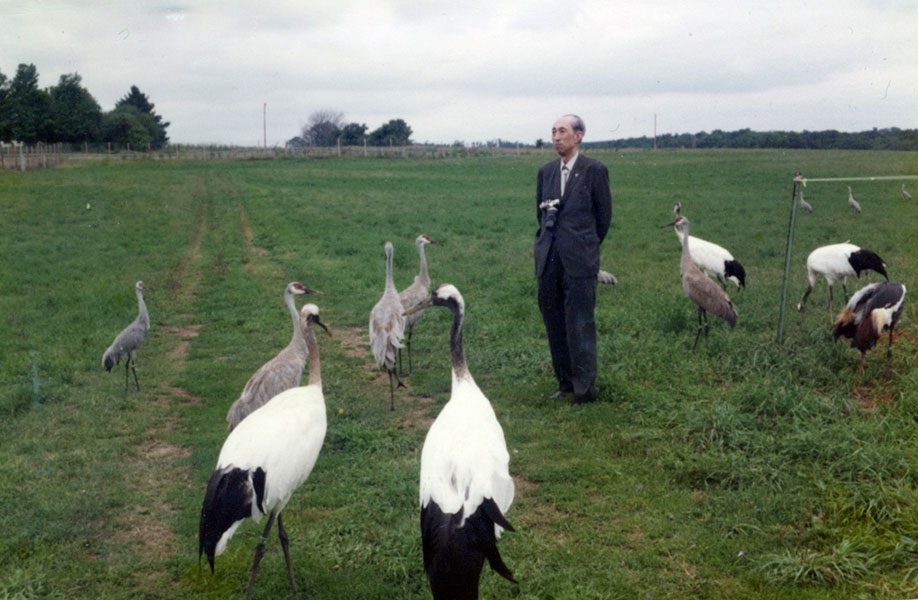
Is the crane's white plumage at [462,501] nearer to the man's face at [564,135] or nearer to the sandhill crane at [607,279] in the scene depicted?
the man's face at [564,135]

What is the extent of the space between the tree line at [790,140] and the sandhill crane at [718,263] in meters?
1.88

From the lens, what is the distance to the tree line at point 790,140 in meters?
8.95

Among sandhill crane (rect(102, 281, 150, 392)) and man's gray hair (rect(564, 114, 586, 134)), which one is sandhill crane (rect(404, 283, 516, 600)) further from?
sandhill crane (rect(102, 281, 150, 392))

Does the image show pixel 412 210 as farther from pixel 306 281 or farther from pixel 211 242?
pixel 306 281

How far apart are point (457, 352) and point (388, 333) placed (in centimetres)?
273

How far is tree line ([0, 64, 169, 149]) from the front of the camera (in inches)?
321

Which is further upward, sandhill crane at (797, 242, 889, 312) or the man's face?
the man's face

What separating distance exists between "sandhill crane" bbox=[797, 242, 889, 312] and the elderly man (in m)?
4.35

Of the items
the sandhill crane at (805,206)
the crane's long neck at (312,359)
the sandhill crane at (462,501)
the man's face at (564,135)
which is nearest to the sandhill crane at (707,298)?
the man's face at (564,135)

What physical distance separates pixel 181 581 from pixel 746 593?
318 cm

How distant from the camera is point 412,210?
1698 centimetres

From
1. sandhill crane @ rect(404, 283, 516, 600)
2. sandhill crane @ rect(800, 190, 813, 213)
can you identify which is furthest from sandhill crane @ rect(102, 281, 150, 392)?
sandhill crane @ rect(800, 190, 813, 213)

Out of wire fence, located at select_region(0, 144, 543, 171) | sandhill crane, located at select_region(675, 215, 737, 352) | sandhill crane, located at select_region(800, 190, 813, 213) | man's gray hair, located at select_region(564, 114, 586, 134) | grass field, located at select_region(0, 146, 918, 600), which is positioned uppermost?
man's gray hair, located at select_region(564, 114, 586, 134)

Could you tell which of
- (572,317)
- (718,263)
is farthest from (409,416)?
(718,263)
